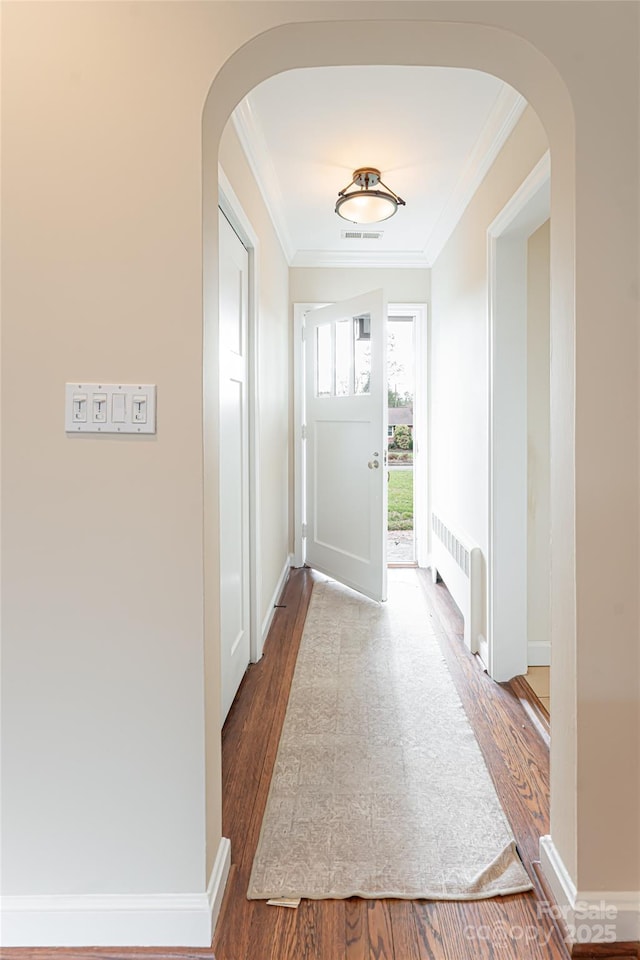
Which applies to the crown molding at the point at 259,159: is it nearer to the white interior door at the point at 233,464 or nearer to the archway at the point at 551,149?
the white interior door at the point at 233,464

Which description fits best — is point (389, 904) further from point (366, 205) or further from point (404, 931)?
point (366, 205)

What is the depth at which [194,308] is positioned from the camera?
1.30 m

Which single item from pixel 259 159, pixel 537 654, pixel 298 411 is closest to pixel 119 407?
pixel 259 159

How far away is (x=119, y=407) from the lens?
4.31 ft

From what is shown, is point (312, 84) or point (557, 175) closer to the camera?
point (557, 175)

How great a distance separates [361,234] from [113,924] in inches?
153

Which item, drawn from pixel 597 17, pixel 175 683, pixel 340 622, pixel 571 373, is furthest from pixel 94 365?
pixel 340 622

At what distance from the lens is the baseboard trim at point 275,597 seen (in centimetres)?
317

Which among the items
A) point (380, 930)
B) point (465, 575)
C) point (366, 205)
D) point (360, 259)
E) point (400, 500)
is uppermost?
point (360, 259)

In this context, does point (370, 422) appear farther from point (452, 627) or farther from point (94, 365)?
point (94, 365)

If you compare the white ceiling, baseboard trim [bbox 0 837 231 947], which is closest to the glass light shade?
the white ceiling

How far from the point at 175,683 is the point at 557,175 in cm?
A: 149

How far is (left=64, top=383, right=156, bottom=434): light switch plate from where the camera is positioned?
1.31m

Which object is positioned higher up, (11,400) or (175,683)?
(11,400)
